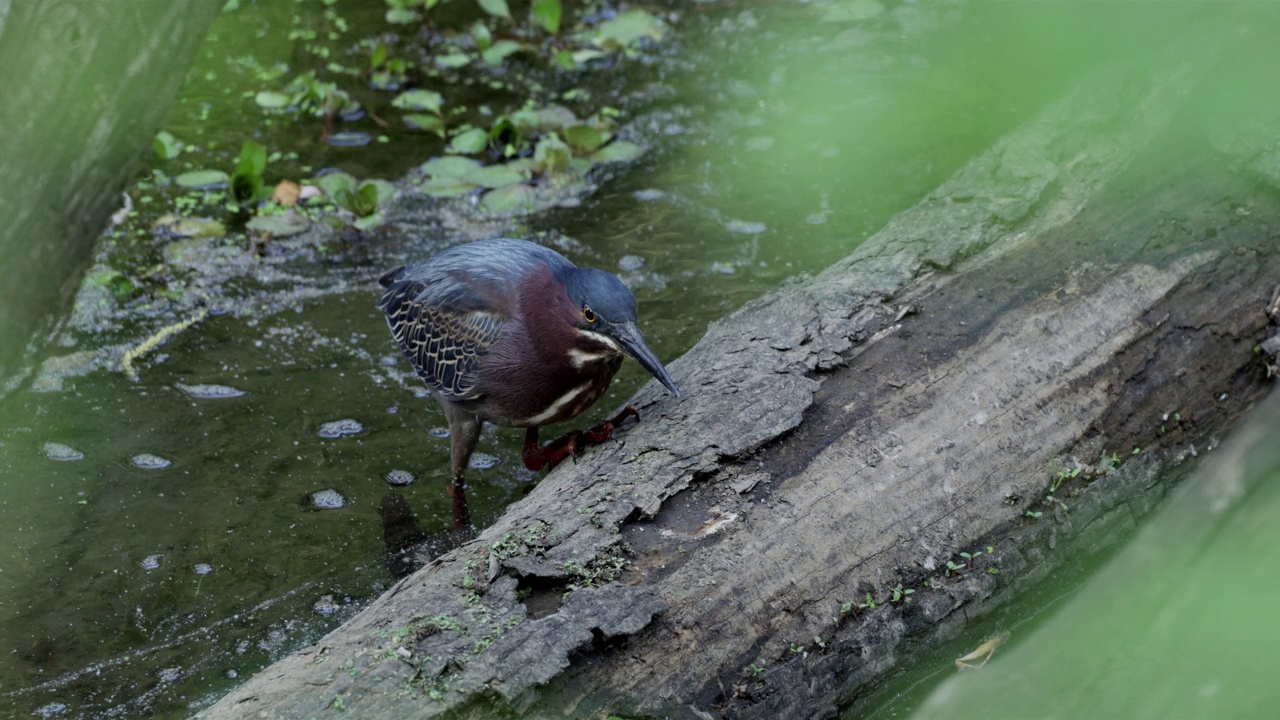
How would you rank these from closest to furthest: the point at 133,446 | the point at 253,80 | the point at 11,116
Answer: the point at 11,116
the point at 133,446
the point at 253,80

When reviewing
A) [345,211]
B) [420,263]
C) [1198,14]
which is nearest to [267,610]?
[420,263]

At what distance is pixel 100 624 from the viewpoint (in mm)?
4109

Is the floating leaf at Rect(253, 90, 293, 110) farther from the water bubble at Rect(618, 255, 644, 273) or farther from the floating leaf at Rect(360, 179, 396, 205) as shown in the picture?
the water bubble at Rect(618, 255, 644, 273)

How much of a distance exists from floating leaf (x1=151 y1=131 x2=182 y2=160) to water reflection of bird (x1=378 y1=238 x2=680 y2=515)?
9.95ft

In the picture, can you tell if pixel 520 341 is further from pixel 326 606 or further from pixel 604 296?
pixel 326 606

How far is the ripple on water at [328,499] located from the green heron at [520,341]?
49cm

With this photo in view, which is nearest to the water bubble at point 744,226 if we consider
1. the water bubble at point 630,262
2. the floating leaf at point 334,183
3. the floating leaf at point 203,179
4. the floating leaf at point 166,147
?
the water bubble at point 630,262

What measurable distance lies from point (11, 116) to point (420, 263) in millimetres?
2552

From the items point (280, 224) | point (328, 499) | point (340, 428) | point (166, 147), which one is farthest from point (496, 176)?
point (328, 499)

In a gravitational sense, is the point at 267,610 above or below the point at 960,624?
→ below

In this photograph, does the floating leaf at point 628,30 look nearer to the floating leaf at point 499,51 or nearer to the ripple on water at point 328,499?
the floating leaf at point 499,51

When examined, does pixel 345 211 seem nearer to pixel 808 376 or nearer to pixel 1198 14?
pixel 808 376

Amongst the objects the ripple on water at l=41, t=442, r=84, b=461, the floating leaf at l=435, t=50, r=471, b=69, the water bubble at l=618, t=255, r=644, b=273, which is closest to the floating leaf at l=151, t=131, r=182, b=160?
the floating leaf at l=435, t=50, r=471, b=69

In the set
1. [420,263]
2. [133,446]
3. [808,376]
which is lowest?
[133,446]
